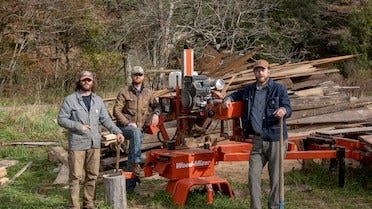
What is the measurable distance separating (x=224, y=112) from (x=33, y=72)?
1577cm

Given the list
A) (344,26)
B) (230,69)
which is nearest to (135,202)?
(230,69)

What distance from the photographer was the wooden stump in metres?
7.98

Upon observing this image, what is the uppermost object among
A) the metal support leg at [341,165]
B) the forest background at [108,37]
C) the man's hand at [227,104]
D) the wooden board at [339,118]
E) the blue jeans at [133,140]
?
the forest background at [108,37]

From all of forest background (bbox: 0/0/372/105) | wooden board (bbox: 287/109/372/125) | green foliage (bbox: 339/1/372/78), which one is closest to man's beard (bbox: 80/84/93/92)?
wooden board (bbox: 287/109/372/125)

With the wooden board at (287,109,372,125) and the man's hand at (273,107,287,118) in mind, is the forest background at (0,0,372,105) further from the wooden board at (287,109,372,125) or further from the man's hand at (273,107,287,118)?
the man's hand at (273,107,287,118)

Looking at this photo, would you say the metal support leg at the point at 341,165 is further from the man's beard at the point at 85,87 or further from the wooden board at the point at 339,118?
the man's beard at the point at 85,87

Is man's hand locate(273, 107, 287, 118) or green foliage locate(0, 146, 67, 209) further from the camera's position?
green foliage locate(0, 146, 67, 209)

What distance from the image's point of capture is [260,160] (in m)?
7.65

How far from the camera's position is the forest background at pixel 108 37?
2208 centimetres

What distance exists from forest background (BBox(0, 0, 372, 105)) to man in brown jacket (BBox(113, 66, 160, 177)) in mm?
10778

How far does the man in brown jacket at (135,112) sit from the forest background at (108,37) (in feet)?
35.4

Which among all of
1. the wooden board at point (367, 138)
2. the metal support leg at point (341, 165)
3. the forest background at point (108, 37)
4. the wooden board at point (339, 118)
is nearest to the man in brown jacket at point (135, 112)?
the metal support leg at point (341, 165)

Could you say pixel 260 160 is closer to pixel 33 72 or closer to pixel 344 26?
pixel 33 72

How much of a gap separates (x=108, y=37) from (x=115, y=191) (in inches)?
640
